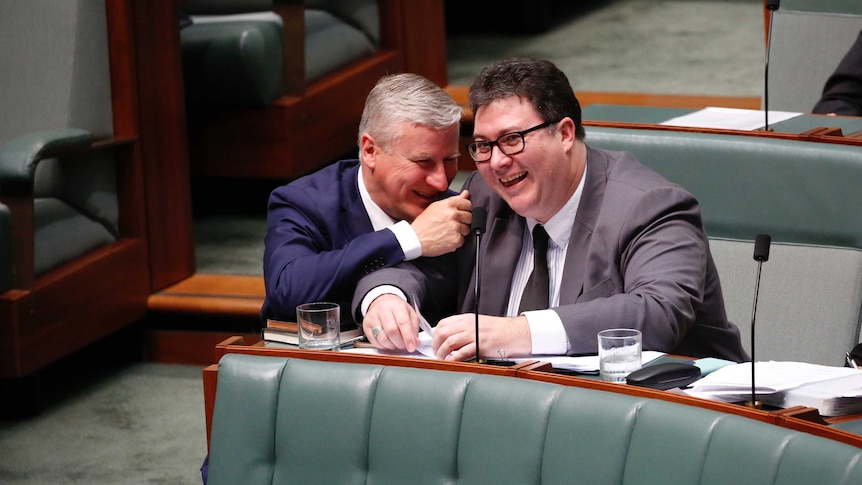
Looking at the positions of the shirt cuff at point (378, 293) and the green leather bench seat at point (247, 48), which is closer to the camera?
the shirt cuff at point (378, 293)

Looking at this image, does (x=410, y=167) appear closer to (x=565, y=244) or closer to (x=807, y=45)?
(x=565, y=244)

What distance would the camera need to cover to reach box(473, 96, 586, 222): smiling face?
79.9 inches

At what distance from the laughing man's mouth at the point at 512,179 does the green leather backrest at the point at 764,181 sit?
54cm

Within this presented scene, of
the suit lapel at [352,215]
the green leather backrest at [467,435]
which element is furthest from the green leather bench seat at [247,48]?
the green leather backrest at [467,435]

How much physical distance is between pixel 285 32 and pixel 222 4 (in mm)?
332

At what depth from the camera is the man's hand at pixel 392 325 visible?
1809mm

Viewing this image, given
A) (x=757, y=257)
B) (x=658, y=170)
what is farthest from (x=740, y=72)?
(x=757, y=257)

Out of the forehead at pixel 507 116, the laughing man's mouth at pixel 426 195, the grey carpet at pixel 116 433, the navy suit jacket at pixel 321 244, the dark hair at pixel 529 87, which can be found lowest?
the grey carpet at pixel 116 433

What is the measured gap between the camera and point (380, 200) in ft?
7.14

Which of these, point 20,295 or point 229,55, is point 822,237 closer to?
point 20,295

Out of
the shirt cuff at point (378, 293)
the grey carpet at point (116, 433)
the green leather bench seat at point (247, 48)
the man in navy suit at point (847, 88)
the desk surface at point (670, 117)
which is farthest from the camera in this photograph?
the green leather bench seat at point (247, 48)

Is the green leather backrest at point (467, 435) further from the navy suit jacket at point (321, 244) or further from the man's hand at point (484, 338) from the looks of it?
the navy suit jacket at point (321, 244)

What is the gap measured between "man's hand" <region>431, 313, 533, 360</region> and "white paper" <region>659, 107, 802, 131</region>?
95 cm

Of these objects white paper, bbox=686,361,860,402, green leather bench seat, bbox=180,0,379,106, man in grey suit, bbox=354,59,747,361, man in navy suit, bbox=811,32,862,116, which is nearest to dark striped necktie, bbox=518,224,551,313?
man in grey suit, bbox=354,59,747,361
